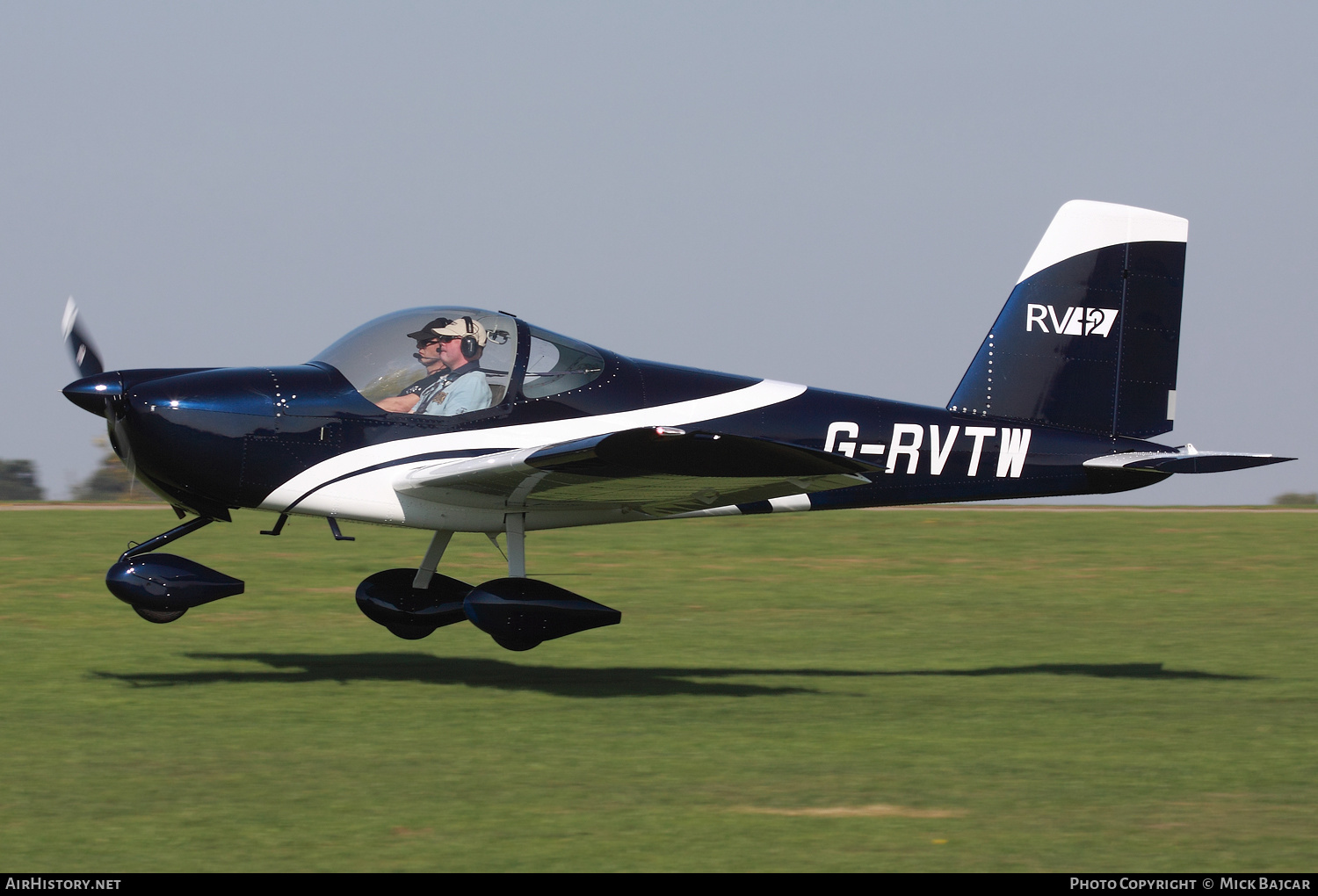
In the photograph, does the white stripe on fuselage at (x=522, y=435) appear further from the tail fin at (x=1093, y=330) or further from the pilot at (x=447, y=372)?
the tail fin at (x=1093, y=330)

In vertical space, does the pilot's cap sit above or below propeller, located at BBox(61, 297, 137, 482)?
above

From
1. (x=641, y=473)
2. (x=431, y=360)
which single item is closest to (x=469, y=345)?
(x=431, y=360)

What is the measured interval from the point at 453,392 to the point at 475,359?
0.85 ft

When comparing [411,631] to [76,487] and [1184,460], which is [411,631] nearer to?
[1184,460]

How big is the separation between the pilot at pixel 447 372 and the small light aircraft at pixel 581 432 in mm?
12

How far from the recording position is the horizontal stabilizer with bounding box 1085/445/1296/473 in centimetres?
964

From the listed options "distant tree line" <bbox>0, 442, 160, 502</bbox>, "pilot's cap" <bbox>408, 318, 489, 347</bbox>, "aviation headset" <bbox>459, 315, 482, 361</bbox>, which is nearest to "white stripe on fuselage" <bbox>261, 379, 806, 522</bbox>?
"aviation headset" <bbox>459, 315, 482, 361</bbox>

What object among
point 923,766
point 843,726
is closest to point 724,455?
point 843,726

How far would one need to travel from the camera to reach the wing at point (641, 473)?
743 cm

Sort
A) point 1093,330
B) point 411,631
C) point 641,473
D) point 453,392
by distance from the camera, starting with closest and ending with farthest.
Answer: point 641,473, point 453,392, point 411,631, point 1093,330

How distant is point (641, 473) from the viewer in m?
8.14

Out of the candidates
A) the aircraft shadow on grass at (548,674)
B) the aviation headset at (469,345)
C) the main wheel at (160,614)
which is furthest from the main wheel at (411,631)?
the aviation headset at (469,345)

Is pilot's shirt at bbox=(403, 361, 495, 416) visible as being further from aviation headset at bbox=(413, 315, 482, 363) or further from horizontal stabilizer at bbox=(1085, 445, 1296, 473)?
horizontal stabilizer at bbox=(1085, 445, 1296, 473)

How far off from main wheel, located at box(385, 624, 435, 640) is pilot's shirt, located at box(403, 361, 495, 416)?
5.49 feet
